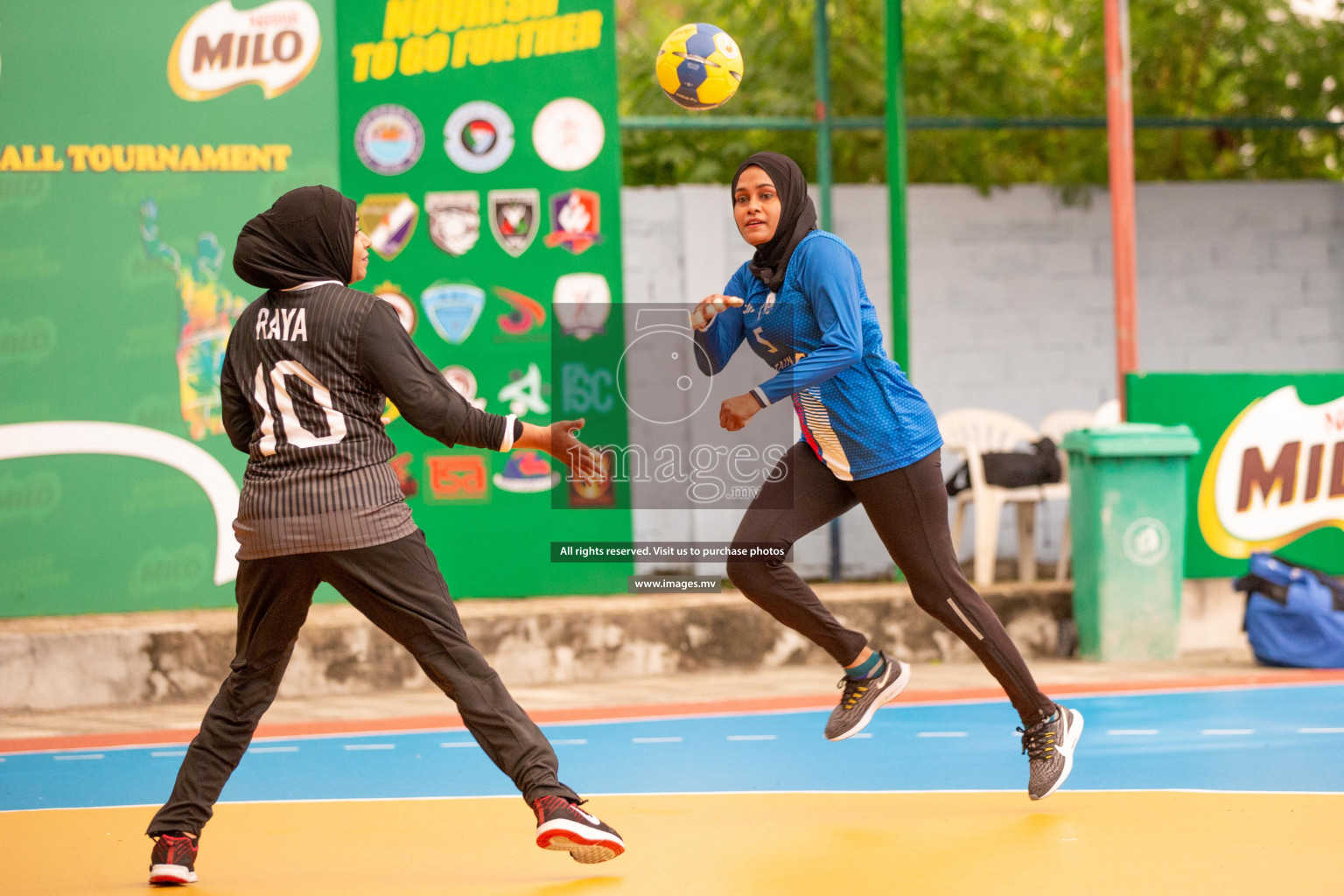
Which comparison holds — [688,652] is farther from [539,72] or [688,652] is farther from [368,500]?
[368,500]

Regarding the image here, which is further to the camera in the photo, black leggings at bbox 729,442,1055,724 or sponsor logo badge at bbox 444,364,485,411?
sponsor logo badge at bbox 444,364,485,411

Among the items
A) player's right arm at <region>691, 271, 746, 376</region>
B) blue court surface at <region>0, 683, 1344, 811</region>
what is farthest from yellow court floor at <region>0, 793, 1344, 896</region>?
player's right arm at <region>691, 271, 746, 376</region>

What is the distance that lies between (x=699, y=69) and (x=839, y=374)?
6.34 ft

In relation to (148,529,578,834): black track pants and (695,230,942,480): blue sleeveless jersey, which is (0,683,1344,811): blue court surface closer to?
(148,529,578,834): black track pants

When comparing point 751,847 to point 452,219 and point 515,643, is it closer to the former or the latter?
point 515,643

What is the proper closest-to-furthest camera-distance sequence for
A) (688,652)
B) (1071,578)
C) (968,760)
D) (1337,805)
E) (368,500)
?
(368,500), (1337,805), (968,760), (688,652), (1071,578)

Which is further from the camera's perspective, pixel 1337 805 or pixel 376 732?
pixel 376 732

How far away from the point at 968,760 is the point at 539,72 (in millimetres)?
5014

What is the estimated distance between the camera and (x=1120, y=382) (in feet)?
29.1

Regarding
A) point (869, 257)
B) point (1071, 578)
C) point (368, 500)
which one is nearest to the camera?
point (368, 500)

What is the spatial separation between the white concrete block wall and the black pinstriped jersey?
5.63m

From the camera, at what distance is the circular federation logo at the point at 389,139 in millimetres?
8953

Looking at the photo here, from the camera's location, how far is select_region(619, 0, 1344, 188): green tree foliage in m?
10.9

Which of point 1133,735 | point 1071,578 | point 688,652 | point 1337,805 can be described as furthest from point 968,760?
point 1071,578
